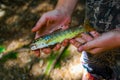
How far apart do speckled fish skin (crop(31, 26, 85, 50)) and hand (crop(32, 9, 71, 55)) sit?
142mm

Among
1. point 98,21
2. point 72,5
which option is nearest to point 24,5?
point 72,5

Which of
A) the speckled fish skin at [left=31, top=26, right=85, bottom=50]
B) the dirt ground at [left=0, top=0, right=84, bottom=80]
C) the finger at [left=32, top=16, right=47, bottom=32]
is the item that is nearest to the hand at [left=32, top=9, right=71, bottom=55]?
the finger at [left=32, top=16, right=47, bottom=32]

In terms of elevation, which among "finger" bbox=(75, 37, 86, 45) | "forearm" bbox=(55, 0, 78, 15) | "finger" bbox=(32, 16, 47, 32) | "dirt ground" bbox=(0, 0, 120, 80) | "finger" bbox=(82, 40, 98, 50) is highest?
"forearm" bbox=(55, 0, 78, 15)

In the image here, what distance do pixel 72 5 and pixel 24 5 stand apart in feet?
5.96

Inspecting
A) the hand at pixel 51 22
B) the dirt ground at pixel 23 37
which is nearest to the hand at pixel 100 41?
the hand at pixel 51 22

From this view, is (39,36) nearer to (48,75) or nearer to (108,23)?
(108,23)

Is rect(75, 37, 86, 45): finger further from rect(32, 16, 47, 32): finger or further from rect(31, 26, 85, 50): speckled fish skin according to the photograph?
rect(32, 16, 47, 32): finger

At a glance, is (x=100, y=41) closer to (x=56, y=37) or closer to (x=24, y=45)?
(x=56, y=37)

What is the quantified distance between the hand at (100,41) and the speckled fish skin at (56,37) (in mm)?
82

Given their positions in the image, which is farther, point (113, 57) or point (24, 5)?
point (24, 5)

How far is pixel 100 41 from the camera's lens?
5.62ft

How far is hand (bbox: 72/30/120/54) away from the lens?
A: 167 cm

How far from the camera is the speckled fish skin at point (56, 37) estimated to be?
1877mm

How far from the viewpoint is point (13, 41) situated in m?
3.35
